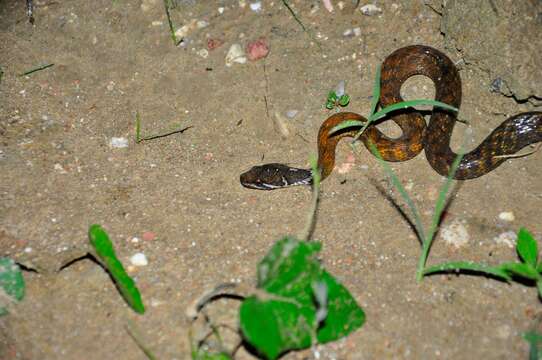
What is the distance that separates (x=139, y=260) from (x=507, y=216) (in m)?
3.34

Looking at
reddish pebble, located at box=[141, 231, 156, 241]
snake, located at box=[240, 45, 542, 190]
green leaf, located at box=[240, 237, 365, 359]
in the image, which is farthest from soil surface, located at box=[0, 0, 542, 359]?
green leaf, located at box=[240, 237, 365, 359]

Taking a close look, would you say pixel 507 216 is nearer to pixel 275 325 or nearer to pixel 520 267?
pixel 520 267

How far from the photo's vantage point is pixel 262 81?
5.93m

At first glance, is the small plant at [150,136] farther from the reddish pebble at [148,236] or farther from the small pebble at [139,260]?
the small pebble at [139,260]

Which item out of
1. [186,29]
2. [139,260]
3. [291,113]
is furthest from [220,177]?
[186,29]

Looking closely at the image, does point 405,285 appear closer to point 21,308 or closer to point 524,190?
point 524,190

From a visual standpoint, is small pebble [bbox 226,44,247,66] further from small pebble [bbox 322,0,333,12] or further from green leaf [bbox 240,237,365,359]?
green leaf [bbox 240,237,365,359]

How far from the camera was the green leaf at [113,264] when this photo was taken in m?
3.92

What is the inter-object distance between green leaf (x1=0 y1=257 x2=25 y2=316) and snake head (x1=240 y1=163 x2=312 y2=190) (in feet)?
7.08

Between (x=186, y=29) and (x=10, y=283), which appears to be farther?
(x=186, y=29)

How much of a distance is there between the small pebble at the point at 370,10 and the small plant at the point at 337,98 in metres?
1.00

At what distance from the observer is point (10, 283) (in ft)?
14.0

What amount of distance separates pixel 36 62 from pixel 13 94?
532mm

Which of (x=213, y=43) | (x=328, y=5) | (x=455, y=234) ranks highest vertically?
Answer: (x=328, y=5)
